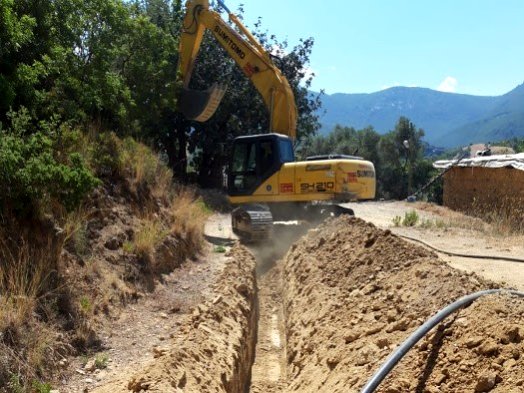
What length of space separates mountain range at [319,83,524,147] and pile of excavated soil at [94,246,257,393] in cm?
11469

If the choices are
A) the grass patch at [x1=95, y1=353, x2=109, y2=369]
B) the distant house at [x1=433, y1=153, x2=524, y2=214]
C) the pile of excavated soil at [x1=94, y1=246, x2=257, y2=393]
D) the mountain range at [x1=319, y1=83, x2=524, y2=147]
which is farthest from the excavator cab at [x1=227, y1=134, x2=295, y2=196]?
the mountain range at [x1=319, y1=83, x2=524, y2=147]

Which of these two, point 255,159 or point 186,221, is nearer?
point 186,221

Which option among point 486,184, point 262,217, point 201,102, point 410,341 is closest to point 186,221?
point 262,217

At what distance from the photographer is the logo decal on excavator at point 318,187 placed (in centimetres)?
1388

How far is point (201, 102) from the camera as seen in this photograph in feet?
54.0

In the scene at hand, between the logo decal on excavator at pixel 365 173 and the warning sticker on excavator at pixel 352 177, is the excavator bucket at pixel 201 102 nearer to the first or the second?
the warning sticker on excavator at pixel 352 177

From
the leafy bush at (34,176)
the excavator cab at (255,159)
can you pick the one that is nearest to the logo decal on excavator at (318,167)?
the excavator cab at (255,159)

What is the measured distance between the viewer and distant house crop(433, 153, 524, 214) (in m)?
18.1

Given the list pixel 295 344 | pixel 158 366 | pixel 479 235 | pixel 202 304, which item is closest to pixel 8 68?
pixel 202 304

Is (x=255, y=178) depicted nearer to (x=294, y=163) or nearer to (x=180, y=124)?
(x=294, y=163)

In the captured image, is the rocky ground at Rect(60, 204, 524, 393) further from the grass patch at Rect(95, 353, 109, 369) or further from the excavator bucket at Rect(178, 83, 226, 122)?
the excavator bucket at Rect(178, 83, 226, 122)

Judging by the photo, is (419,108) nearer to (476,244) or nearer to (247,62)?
(247,62)

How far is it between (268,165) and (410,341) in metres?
10.3

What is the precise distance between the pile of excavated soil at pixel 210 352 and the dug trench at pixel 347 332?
0.06 feet
